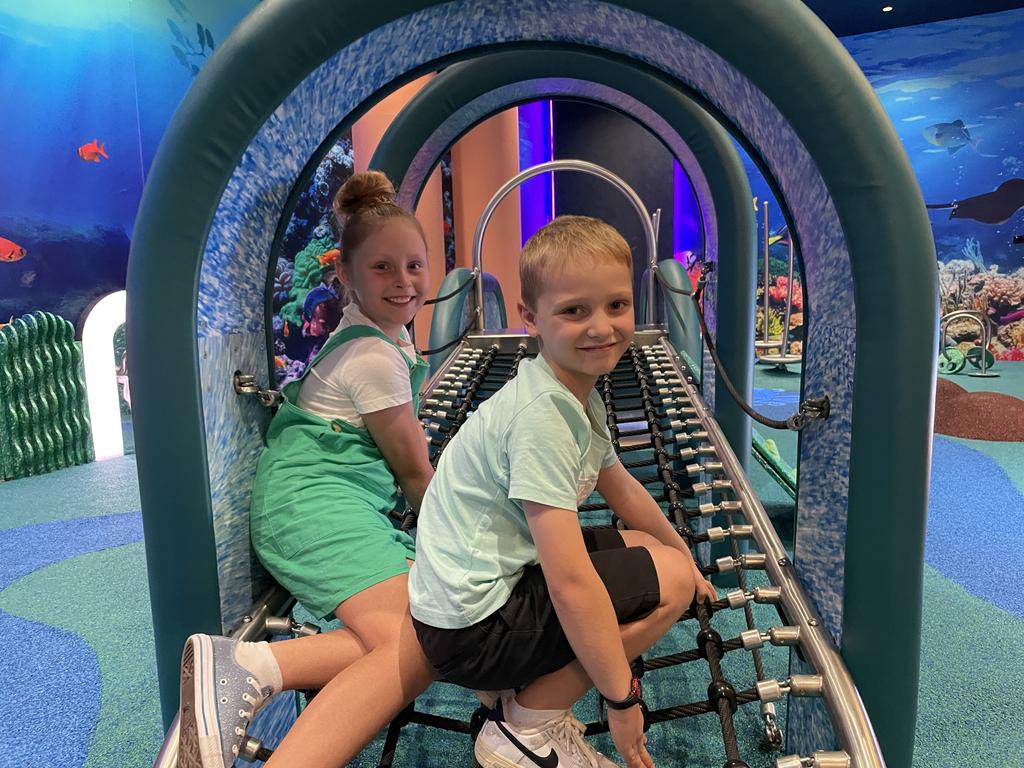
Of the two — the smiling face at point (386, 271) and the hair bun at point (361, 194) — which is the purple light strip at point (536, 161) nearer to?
the hair bun at point (361, 194)

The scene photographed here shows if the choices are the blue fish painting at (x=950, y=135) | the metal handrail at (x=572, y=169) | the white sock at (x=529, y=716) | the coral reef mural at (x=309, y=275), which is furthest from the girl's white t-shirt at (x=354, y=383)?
the blue fish painting at (x=950, y=135)

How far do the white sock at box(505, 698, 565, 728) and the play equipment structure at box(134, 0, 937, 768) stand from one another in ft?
0.43

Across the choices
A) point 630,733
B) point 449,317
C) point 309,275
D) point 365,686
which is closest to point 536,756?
point 630,733

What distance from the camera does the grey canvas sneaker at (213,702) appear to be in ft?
2.80

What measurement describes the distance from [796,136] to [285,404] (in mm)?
984

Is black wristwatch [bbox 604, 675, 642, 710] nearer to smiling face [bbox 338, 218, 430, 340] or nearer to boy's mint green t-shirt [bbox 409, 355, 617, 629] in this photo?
boy's mint green t-shirt [bbox 409, 355, 617, 629]

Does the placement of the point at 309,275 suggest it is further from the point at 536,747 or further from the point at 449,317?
the point at 536,747

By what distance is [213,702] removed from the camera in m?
0.88

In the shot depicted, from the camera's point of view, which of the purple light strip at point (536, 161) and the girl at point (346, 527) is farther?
the purple light strip at point (536, 161)

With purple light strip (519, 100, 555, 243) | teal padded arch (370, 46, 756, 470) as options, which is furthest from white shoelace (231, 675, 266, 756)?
purple light strip (519, 100, 555, 243)

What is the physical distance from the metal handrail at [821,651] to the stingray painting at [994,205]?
7.40m

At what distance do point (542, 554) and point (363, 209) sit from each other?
924 mm

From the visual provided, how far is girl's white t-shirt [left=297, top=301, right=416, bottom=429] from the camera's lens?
129 cm

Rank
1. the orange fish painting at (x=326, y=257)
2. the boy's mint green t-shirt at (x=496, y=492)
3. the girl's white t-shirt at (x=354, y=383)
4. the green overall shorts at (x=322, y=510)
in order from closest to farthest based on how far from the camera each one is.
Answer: the boy's mint green t-shirt at (x=496, y=492)
the green overall shorts at (x=322, y=510)
the girl's white t-shirt at (x=354, y=383)
the orange fish painting at (x=326, y=257)
